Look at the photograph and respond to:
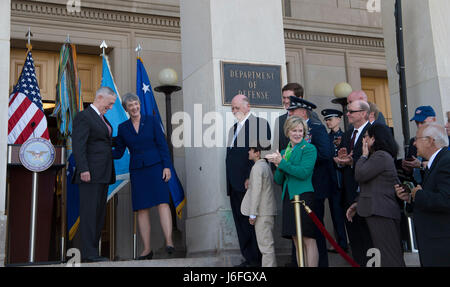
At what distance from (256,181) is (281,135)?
92 centimetres

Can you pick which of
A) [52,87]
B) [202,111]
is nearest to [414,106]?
[202,111]

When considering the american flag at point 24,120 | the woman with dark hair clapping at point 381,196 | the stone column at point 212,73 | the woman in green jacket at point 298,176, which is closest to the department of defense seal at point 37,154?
the american flag at point 24,120

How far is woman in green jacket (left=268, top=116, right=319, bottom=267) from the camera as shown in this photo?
605 cm

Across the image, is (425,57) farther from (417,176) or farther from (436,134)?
(436,134)

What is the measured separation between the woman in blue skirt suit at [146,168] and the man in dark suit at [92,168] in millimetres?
357

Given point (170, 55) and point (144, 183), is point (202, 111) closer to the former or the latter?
point (144, 183)

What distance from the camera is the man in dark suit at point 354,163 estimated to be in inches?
254

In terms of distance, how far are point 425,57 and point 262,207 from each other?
366 centimetres

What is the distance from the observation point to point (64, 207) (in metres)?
8.56

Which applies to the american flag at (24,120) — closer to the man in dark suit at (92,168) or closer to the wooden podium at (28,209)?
the wooden podium at (28,209)

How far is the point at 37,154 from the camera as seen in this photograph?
7.42 m

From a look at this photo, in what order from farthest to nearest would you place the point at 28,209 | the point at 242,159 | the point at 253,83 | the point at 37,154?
the point at 28,209, the point at 253,83, the point at 37,154, the point at 242,159

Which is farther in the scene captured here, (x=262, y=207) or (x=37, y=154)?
(x=37, y=154)

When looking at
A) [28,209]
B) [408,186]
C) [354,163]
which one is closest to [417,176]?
[354,163]
